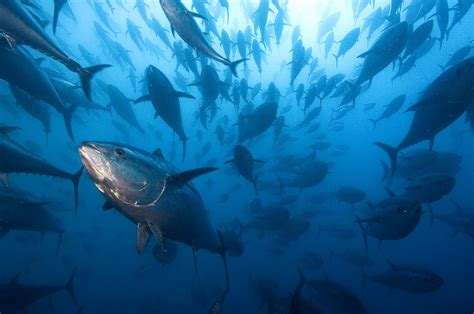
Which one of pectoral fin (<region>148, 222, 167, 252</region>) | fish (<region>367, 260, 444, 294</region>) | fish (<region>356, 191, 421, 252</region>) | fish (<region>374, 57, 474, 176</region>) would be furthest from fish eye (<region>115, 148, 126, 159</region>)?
fish (<region>367, 260, 444, 294</region>)

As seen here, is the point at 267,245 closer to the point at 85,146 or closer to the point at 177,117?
the point at 177,117

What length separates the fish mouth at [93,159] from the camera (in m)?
1.74

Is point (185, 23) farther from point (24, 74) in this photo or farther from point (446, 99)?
point (446, 99)

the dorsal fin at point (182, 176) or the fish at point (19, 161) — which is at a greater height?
the dorsal fin at point (182, 176)

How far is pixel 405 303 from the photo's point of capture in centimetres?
1653

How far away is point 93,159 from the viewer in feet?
5.71

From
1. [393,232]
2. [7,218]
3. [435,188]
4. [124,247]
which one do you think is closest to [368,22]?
[435,188]

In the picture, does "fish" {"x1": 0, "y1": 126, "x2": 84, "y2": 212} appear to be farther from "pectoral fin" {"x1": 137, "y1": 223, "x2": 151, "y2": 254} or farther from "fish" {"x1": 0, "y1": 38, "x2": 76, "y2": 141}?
"pectoral fin" {"x1": 137, "y1": 223, "x2": 151, "y2": 254}

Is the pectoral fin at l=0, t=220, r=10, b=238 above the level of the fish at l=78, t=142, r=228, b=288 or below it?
below

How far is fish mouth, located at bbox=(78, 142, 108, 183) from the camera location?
1739 millimetres

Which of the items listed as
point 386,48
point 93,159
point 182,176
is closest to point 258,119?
point 386,48

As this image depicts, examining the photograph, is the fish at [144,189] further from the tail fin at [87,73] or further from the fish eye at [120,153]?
the tail fin at [87,73]

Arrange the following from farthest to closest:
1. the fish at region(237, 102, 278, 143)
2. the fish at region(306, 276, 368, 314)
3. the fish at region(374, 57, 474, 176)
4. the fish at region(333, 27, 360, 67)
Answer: the fish at region(333, 27, 360, 67) → the fish at region(306, 276, 368, 314) → the fish at region(237, 102, 278, 143) → the fish at region(374, 57, 474, 176)

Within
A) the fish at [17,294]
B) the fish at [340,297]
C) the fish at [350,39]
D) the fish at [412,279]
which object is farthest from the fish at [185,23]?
the fish at [412,279]
